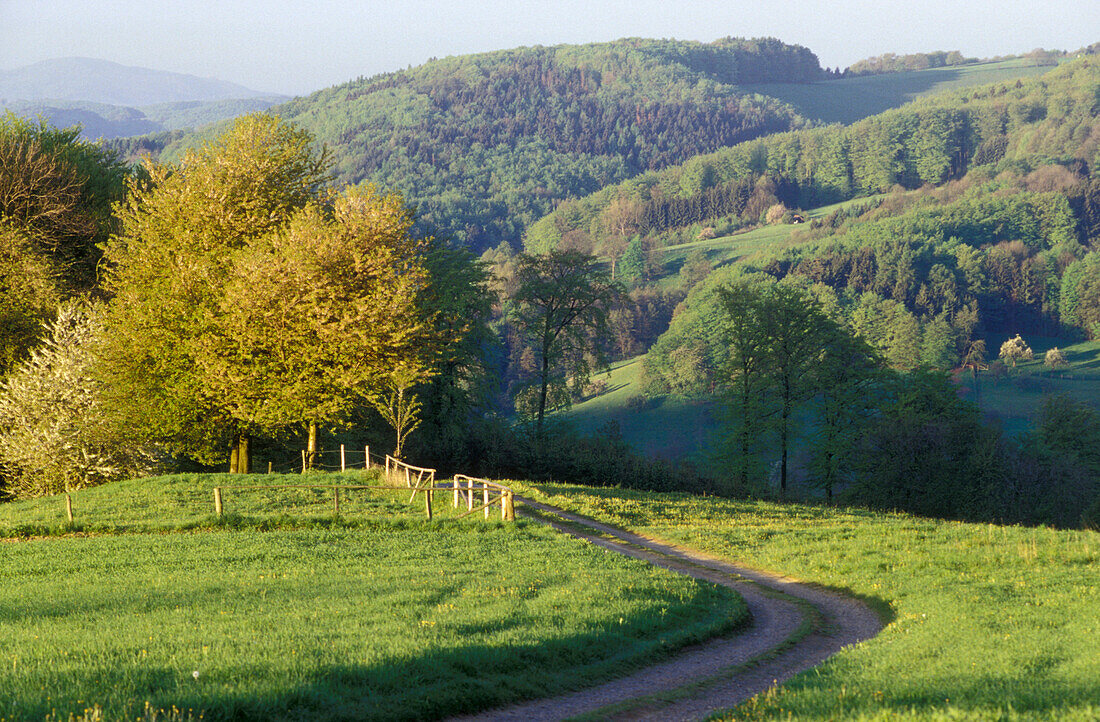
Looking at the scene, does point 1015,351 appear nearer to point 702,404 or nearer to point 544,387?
point 702,404

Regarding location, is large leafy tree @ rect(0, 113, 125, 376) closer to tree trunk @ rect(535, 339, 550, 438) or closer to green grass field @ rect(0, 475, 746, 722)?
green grass field @ rect(0, 475, 746, 722)

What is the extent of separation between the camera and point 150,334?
37.4m

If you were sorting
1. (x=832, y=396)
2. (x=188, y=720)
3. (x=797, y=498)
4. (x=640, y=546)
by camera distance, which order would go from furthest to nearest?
(x=832, y=396), (x=797, y=498), (x=640, y=546), (x=188, y=720)

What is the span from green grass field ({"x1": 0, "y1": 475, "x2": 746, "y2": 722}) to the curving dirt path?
407 millimetres

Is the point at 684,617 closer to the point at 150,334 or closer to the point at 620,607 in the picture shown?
the point at 620,607

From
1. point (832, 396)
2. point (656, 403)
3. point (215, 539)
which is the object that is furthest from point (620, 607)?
point (656, 403)

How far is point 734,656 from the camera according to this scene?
14.6 metres

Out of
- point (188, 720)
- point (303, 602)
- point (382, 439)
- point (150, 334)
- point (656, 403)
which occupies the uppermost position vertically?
point (150, 334)

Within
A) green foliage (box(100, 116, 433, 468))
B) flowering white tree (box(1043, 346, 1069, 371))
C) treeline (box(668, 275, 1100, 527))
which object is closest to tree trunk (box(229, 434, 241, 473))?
green foliage (box(100, 116, 433, 468))

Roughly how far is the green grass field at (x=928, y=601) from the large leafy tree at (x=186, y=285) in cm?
1641

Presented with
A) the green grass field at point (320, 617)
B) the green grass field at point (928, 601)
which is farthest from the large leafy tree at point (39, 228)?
the green grass field at point (928, 601)

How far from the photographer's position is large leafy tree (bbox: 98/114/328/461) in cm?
3725

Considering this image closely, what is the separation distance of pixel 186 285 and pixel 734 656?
30.7m

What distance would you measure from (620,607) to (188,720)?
8471mm
